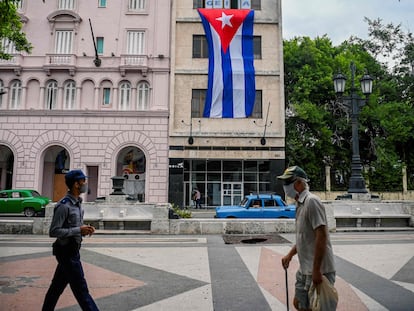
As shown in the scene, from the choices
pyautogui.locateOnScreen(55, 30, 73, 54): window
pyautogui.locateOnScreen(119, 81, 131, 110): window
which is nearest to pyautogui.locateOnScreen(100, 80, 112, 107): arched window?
pyautogui.locateOnScreen(119, 81, 131, 110): window

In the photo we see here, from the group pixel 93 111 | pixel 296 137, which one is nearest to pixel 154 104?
pixel 93 111

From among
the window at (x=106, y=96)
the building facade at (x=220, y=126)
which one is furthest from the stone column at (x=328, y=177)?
the window at (x=106, y=96)

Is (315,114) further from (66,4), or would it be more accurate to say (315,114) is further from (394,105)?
(66,4)

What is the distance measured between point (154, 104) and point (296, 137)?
1182cm

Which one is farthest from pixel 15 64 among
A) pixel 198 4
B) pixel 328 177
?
pixel 328 177

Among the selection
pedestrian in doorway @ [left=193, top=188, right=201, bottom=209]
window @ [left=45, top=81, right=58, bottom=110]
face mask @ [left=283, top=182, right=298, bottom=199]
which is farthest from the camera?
window @ [left=45, top=81, right=58, bottom=110]

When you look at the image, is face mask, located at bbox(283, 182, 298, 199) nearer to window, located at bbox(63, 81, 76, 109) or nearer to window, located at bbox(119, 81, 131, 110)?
window, located at bbox(119, 81, 131, 110)

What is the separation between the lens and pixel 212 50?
25625mm

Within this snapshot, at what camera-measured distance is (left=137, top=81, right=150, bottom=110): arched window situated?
2511 cm

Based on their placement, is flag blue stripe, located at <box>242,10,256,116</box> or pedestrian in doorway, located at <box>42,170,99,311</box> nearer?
pedestrian in doorway, located at <box>42,170,99,311</box>

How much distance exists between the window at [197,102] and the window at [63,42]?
10.1 meters

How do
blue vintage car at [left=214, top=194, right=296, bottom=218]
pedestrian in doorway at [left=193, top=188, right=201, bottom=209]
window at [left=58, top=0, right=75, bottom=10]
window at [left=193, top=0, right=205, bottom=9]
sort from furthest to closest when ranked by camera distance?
window at [left=193, top=0, right=205, bottom=9]
window at [left=58, top=0, right=75, bottom=10]
pedestrian in doorway at [left=193, top=188, right=201, bottom=209]
blue vintage car at [left=214, top=194, right=296, bottom=218]

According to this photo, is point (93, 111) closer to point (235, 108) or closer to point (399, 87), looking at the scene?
point (235, 108)

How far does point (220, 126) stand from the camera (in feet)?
82.2
